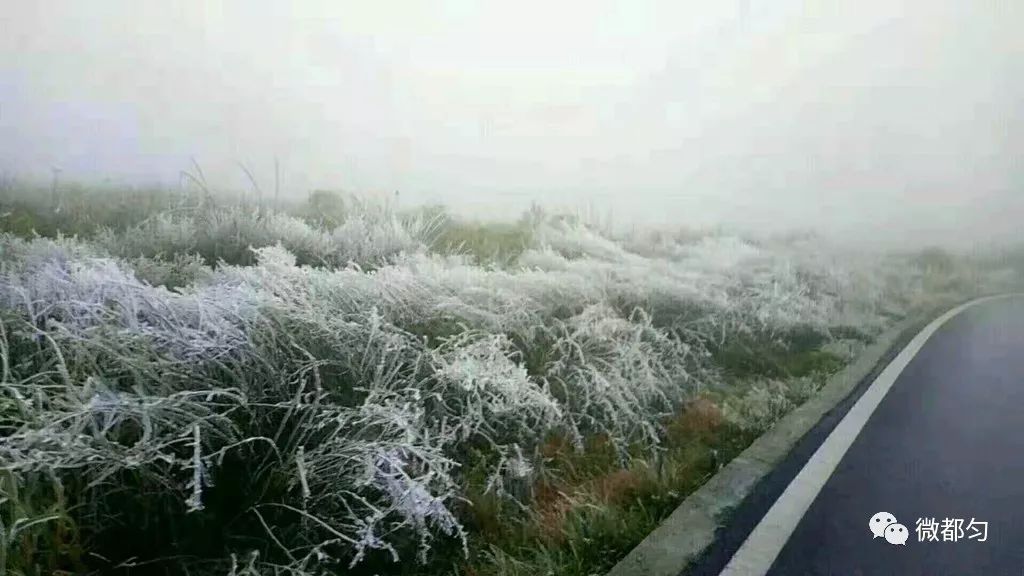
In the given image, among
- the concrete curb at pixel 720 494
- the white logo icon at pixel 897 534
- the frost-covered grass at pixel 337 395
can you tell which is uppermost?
the frost-covered grass at pixel 337 395

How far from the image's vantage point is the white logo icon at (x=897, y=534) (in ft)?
7.97

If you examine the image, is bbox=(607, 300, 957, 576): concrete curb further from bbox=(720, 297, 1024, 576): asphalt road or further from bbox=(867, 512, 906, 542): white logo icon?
bbox=(867, 512, 906, 542): white logo icon

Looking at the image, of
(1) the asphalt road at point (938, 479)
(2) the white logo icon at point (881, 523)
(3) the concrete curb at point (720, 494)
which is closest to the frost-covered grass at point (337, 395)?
(3) the concrete curb at point (720, 494)

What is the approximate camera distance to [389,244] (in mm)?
3031

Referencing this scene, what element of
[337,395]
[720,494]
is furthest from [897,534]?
[337,395]

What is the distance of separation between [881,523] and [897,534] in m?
0.06

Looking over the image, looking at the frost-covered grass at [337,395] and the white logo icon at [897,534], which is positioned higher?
the frost-covered grass at [337,395]

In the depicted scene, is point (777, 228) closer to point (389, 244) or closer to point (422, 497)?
point (389, 244)

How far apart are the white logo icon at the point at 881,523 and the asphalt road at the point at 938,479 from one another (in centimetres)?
2

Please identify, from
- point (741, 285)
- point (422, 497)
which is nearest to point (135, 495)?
point (422, 497)

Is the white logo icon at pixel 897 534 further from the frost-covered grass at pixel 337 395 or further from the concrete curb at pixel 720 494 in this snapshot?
the frost-covered grass at pixel 337 395

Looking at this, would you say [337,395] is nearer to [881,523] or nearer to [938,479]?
[881,523]

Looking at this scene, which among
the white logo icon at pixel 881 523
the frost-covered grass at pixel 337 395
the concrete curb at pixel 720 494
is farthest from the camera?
the white logo icon at pixel 881 523

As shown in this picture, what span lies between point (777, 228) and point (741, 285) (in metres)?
0.43
